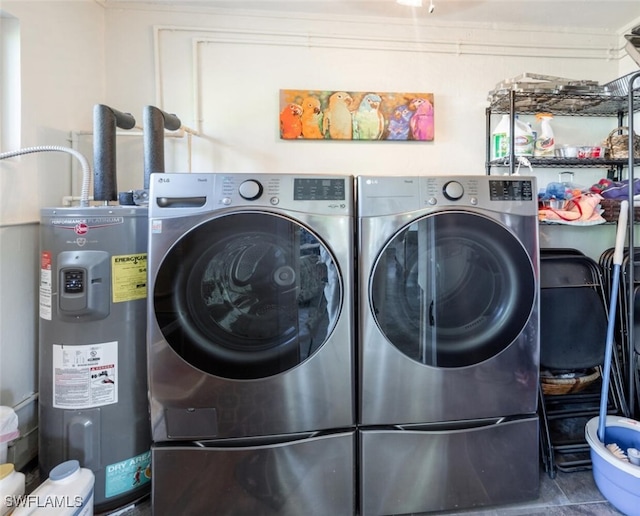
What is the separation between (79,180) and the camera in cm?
163

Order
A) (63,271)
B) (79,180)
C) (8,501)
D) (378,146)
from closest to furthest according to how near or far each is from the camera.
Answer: (8,501), (63,271), (79,180), (378,146)

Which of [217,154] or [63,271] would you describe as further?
[217,154]

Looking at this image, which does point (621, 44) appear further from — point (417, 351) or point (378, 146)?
point (417, 351)

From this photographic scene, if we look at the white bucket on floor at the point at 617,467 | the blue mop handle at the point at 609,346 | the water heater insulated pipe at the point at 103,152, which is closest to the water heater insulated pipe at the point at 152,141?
the water heater insulated pipe at the point at 103,152

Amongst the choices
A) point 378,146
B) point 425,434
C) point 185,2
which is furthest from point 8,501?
point 185,2

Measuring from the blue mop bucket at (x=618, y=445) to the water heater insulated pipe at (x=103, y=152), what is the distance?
1.95m

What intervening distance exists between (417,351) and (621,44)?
2274mm

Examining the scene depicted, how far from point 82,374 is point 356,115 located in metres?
1.69

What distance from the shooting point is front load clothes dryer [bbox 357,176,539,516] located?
1.10 meters

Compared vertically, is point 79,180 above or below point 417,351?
above
